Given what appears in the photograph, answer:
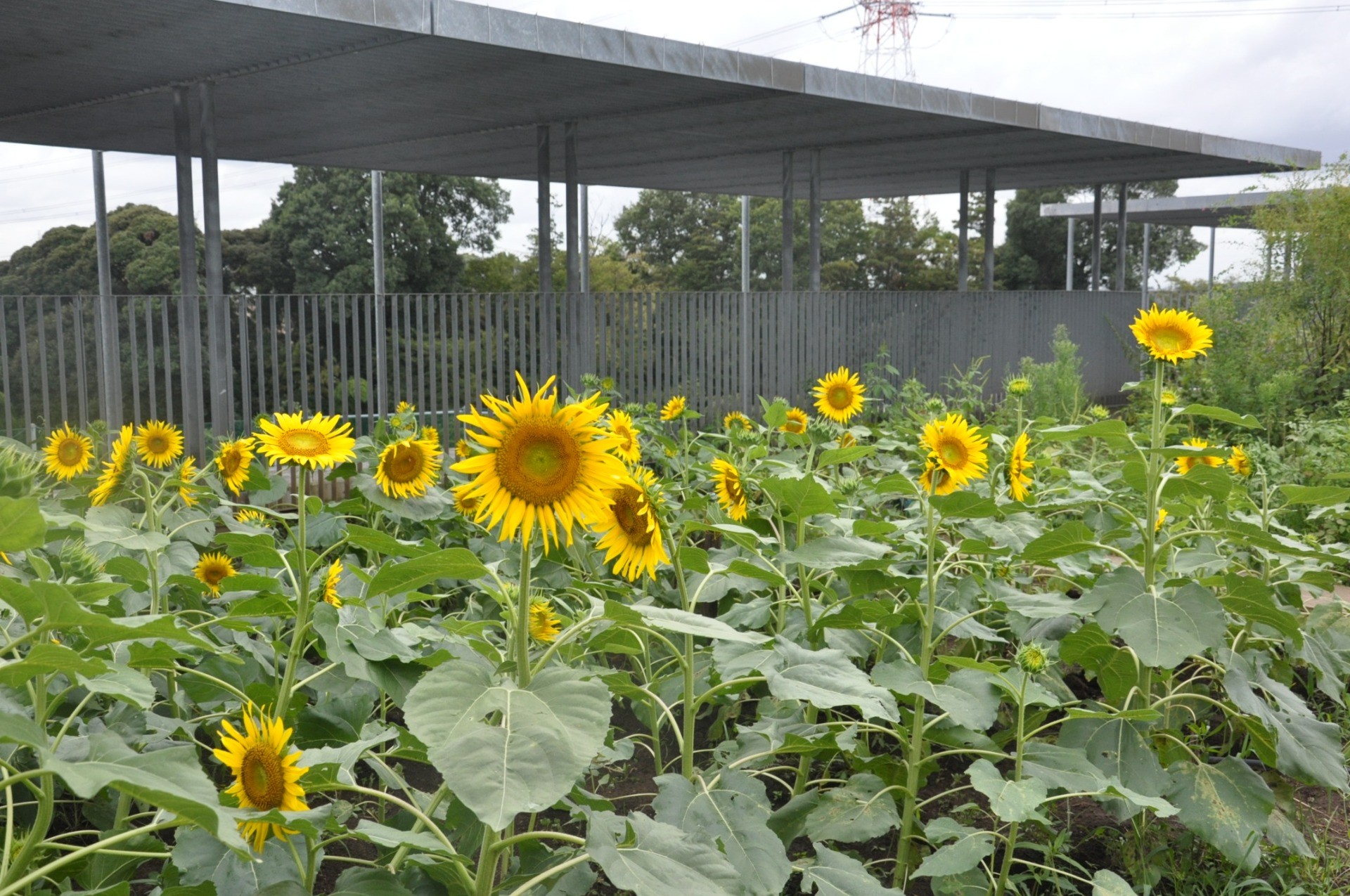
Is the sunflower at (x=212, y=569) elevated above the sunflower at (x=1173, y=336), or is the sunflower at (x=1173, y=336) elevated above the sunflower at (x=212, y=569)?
the sunflower at (x=1173, y=336)

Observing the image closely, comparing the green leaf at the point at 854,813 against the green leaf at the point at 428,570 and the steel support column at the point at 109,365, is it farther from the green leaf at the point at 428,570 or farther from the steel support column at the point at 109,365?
the steel support column at the point at 109,365

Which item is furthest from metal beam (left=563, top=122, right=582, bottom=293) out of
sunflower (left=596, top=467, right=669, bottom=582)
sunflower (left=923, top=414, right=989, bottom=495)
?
sunflower (left=596, top=467, right=669, bottom=582)

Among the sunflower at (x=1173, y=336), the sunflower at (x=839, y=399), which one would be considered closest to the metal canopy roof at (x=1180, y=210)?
the sunflower at (x=839, y=399)

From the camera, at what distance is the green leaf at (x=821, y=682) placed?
5.36 ft

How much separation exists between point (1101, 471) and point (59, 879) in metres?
4.35

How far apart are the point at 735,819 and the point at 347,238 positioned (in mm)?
27207

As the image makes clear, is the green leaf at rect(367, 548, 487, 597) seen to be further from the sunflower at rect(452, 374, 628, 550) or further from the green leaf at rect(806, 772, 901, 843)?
the green leaf at rect(806, 772, 901, 843)

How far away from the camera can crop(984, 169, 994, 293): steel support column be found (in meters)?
15.6

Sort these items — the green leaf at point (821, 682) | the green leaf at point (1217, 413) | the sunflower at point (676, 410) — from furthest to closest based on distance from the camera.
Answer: the sunflower at point (676, 410) < the green leaf at point (1217, 413) < the green leaf at point (821, 682)

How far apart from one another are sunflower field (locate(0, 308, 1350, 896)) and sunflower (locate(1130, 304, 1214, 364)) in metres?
0.02

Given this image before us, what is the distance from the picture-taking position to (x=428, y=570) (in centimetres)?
145

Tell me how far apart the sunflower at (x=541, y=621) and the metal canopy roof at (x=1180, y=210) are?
2276 cm

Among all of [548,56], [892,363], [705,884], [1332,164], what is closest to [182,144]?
[548,56]

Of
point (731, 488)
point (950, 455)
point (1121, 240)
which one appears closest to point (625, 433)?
point (731, 488)
